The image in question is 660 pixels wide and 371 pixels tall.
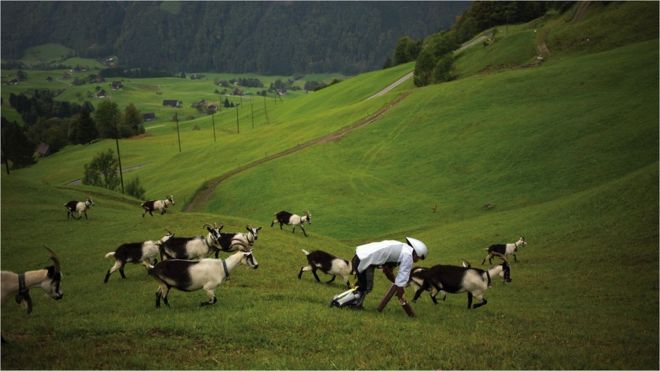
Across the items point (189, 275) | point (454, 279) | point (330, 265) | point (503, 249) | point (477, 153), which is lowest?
point (503, 249)

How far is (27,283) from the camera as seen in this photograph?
1477 cm

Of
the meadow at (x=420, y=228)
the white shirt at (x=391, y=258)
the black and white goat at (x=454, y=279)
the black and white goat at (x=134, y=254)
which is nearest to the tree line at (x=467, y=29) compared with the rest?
the meadow at (x=420, y=228)

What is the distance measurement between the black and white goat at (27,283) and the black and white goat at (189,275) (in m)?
2.96

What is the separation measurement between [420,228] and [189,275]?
1521 inches

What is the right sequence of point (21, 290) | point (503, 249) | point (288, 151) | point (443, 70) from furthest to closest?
point (443, 70) < point (288, 151) < point (503, 249) < point (21, 290)

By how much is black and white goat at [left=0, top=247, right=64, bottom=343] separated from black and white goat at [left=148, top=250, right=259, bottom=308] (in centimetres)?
296

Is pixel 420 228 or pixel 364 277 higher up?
pixel 364 277

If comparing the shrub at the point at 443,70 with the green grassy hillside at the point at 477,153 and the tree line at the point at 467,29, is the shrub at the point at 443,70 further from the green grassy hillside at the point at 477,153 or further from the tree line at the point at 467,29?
the green grassy hillside at the point at 477,153

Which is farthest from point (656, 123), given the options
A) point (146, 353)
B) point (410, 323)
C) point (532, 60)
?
point (146, 353)

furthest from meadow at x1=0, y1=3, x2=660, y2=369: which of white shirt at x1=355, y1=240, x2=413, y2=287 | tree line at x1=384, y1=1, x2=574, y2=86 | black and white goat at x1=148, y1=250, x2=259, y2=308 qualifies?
tree line at x1=384, y1=1, x2=574, y2=86

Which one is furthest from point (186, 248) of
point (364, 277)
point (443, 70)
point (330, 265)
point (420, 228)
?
point (443, 70)

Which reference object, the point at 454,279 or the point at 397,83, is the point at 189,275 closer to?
the point at 454,279

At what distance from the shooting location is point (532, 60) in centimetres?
9688

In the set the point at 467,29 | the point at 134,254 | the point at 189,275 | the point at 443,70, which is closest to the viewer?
the point at 189,275
